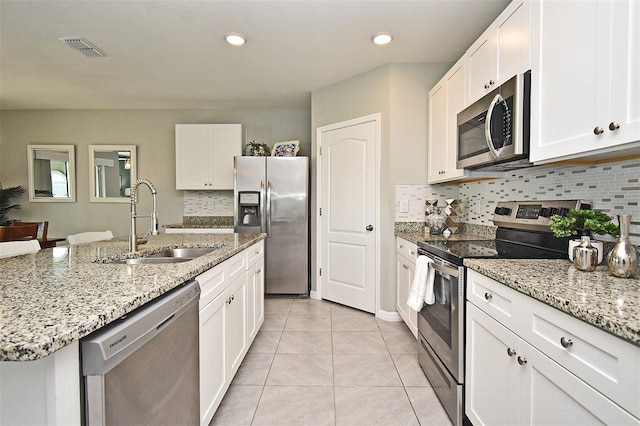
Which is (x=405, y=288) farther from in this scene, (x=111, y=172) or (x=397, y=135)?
(x=111, y=172)

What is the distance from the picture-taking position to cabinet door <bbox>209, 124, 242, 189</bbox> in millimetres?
4316

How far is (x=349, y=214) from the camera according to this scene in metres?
3.40

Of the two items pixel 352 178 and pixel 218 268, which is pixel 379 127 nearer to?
pixel 352 178

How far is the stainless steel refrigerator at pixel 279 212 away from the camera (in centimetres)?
379

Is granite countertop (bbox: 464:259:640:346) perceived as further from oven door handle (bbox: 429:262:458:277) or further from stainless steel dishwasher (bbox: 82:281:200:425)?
stainless steel dishwasher (bbox: 82:281:200:425)

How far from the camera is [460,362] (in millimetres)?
1541

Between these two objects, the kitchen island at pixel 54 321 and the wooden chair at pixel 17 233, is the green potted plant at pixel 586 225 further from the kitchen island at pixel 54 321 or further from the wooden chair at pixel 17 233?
the wooden chair at pixel 17 233

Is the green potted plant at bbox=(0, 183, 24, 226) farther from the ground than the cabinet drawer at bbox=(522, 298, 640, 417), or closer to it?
farther from the ground

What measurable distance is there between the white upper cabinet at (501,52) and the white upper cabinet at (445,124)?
0.16 meters

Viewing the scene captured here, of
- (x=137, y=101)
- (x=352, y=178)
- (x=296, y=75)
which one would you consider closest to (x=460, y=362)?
(x=352, y=178)

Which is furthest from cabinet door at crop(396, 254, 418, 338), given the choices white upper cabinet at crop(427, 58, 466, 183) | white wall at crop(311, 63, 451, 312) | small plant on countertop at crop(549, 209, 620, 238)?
small plant on countertop at crop(549, 209, 620, 238)

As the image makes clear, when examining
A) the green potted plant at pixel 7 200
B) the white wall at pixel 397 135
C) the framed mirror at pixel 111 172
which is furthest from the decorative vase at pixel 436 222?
the green potted plant at pixel 7 200

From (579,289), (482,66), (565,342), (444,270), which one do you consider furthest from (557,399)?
(482,66)

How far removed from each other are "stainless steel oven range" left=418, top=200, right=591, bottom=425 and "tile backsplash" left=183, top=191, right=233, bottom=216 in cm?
326
